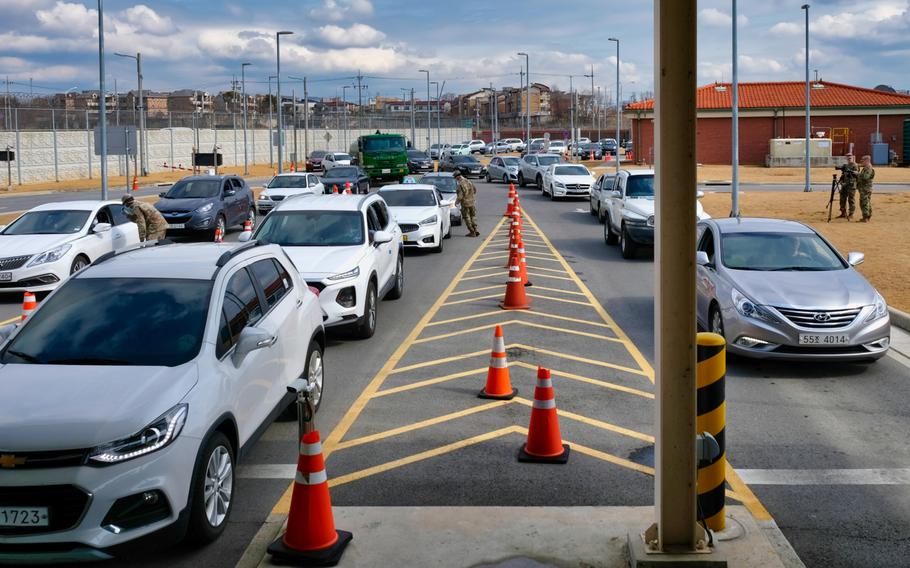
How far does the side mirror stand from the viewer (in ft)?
21.2

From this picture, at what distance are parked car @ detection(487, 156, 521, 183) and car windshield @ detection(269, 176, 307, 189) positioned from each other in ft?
57.4

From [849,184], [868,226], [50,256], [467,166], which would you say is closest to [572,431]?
[50,256]

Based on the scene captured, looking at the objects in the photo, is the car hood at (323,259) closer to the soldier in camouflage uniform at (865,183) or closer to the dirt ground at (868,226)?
the dirt ground at (868,226)

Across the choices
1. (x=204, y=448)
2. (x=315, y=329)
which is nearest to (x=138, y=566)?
(x=204, y=448)

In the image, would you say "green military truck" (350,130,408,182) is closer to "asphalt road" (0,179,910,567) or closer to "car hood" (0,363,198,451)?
"asphalt road" (0,179,910,567)

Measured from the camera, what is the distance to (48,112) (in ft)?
195

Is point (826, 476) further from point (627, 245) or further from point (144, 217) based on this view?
point (144, 217)

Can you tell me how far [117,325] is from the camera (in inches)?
258

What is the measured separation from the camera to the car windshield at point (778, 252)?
38.3ft

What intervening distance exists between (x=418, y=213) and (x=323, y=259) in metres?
10.1

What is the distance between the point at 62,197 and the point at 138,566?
41101mm

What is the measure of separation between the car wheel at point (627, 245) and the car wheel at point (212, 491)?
1509 centimetres

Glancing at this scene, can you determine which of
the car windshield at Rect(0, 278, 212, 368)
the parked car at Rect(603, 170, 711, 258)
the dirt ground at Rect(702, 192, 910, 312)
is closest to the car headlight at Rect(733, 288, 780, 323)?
the dirt ground at Rect(702, 192, 910, 312)

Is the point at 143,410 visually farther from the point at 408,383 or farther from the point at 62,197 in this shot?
the point at 62,197
